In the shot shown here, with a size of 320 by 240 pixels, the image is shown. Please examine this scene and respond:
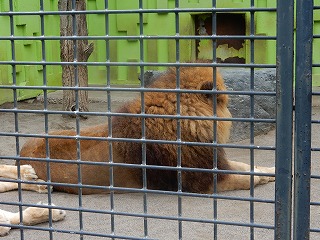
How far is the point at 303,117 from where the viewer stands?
198 centimetres

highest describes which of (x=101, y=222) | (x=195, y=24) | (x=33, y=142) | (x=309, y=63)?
(x=195, y=24)

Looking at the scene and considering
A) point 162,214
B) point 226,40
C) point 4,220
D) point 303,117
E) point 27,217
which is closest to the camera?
point 303,117

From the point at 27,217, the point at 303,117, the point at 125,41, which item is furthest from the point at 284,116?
the point at 125,41

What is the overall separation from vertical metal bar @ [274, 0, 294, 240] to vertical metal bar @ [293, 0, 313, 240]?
2 centimetres

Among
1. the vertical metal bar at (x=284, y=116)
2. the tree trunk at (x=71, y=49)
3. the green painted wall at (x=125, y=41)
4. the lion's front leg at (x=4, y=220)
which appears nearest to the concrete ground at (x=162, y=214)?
the lion's front leg at (x=4, y=220)

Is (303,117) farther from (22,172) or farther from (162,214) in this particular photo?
(22,172)

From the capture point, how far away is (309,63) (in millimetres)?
1943

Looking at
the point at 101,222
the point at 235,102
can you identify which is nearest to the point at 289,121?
the point at 101,222

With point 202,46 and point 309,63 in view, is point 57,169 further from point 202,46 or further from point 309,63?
point 202,46

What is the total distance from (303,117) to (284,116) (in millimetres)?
59

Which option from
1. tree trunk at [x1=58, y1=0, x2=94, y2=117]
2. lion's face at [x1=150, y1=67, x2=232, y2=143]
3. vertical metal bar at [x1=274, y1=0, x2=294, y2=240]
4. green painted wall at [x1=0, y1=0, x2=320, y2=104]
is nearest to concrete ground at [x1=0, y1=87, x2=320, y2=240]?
lion's face at [x1=150, y1=67, x2=232, y2=143]

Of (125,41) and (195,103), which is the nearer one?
(195,103)

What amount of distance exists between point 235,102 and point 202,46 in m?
2.87

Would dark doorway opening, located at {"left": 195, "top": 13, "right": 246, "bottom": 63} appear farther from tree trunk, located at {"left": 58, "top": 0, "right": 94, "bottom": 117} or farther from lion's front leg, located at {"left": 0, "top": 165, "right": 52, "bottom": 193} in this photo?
lion's front leg, located at {"left": 0, "top": 165, "right": 52, "bottom": 193}
